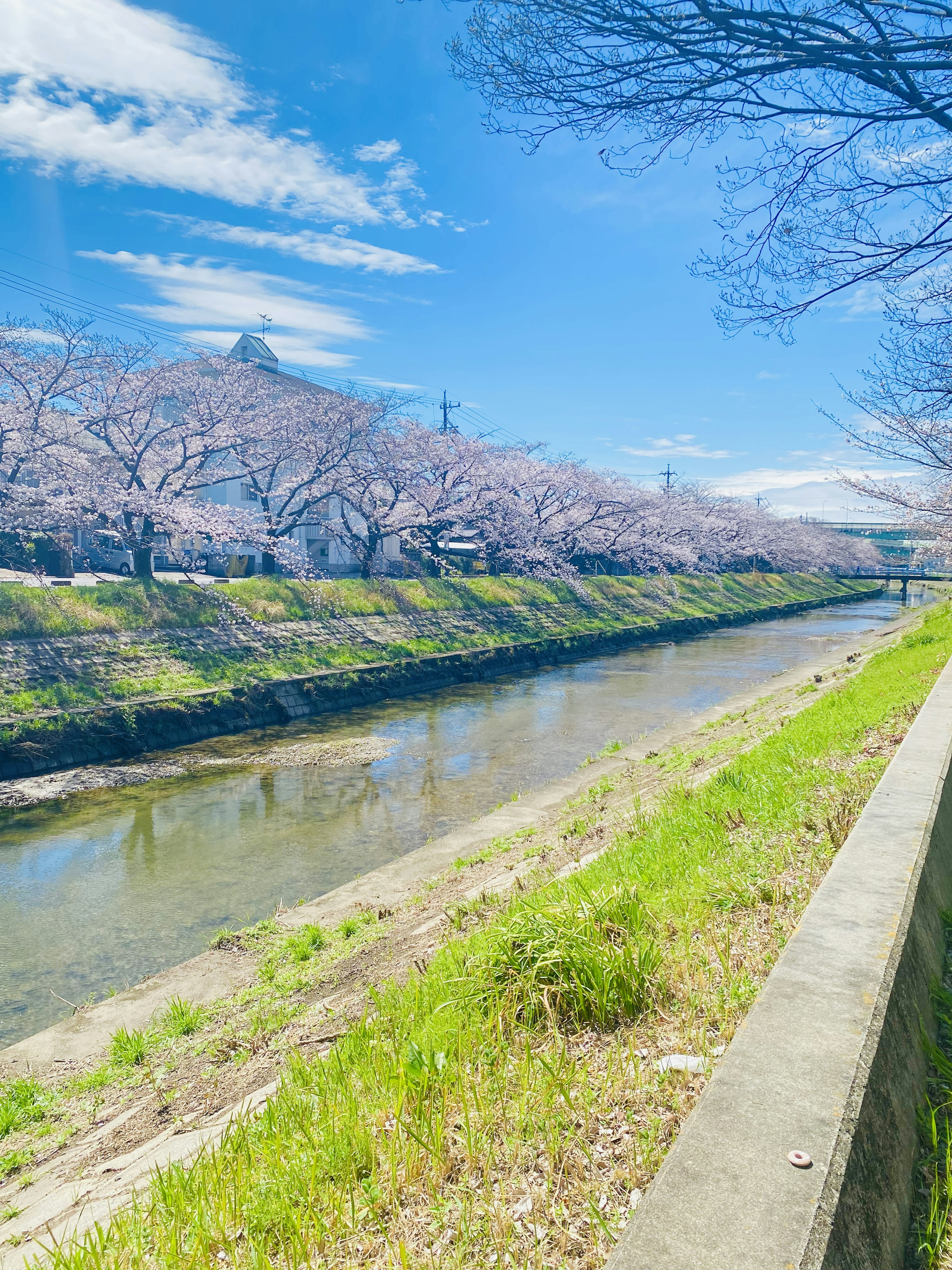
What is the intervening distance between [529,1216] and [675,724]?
15.3m

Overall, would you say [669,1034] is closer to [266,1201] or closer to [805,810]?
[266,1201]

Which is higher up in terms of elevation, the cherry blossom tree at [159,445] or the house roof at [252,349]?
the house roof at [252,349]

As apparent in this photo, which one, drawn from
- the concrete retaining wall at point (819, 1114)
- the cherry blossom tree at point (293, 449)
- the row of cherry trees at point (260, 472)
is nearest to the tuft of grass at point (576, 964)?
the concrete retaining wall at point (819, 1114)

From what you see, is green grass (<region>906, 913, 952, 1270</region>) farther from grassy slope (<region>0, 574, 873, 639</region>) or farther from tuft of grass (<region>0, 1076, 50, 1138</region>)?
grassy slope (<region>0, 574, 873, 639</region>)

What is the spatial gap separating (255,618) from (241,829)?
36.7ft

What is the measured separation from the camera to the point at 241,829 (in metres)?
10.8

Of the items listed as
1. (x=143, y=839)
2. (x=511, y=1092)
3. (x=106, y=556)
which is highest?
(x=106, y=556)

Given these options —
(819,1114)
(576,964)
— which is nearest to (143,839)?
(576,964)

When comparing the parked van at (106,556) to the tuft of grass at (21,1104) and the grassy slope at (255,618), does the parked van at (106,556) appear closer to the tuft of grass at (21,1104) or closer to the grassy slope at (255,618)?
the grassy slope at (255,618)

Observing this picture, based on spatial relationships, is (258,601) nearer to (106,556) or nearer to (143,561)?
(143,561)

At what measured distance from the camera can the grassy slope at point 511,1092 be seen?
2352 millimetres

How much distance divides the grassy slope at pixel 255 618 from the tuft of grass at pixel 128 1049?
10.2 m

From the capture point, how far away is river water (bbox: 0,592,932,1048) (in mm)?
7469

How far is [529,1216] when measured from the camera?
7.65 feet
